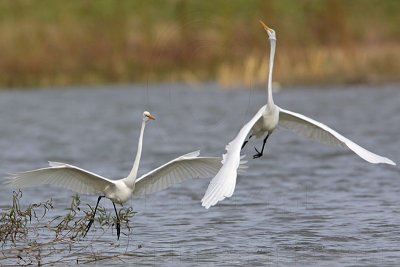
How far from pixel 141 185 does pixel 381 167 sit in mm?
6890

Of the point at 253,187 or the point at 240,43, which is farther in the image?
the point at 240,43

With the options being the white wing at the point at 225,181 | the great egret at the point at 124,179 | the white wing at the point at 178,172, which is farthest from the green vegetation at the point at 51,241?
the white wing at the point at 225,181

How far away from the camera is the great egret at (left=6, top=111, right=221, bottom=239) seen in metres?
9.94

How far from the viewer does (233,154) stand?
26.8ft

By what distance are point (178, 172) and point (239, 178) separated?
544cm

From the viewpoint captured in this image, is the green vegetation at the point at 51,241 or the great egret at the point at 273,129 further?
the green vegetation at the point at 51,241

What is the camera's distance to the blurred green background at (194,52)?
Result: 99.9 feet

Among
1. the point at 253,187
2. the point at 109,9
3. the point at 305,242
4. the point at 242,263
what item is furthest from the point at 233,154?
the point at 109,9

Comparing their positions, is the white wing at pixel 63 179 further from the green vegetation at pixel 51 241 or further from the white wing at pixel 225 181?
the white wing at pixel 225 181

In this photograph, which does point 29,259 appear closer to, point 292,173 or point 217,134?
point 292,173

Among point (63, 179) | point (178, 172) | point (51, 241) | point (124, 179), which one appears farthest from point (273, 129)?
point (51, 241)

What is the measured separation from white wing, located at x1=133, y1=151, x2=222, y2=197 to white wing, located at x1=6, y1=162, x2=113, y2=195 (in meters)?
0.43

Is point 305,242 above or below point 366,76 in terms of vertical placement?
above

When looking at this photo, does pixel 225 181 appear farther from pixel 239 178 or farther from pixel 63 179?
pixel 239 178
